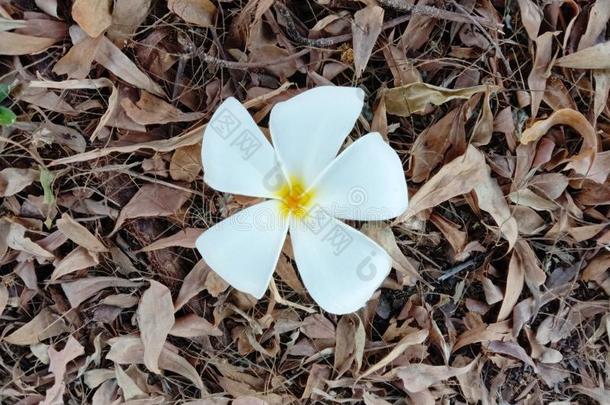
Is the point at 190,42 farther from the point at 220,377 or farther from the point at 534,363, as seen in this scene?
the point at 534,363

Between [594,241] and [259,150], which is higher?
[259,150]

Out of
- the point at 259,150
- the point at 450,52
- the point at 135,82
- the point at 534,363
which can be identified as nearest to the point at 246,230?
the point at 259,150

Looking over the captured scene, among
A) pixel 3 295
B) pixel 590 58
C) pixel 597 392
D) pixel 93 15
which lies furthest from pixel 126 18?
pixel 597 392

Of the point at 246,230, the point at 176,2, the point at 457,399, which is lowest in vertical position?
the point at 457,399

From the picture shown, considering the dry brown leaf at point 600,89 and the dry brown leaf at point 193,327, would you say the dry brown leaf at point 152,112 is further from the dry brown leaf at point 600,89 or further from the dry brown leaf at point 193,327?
the dry brown leaf at point 600,89

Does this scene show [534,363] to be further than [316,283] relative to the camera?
Yes

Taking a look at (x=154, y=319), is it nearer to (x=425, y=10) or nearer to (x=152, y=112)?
(x=152, y=112)
